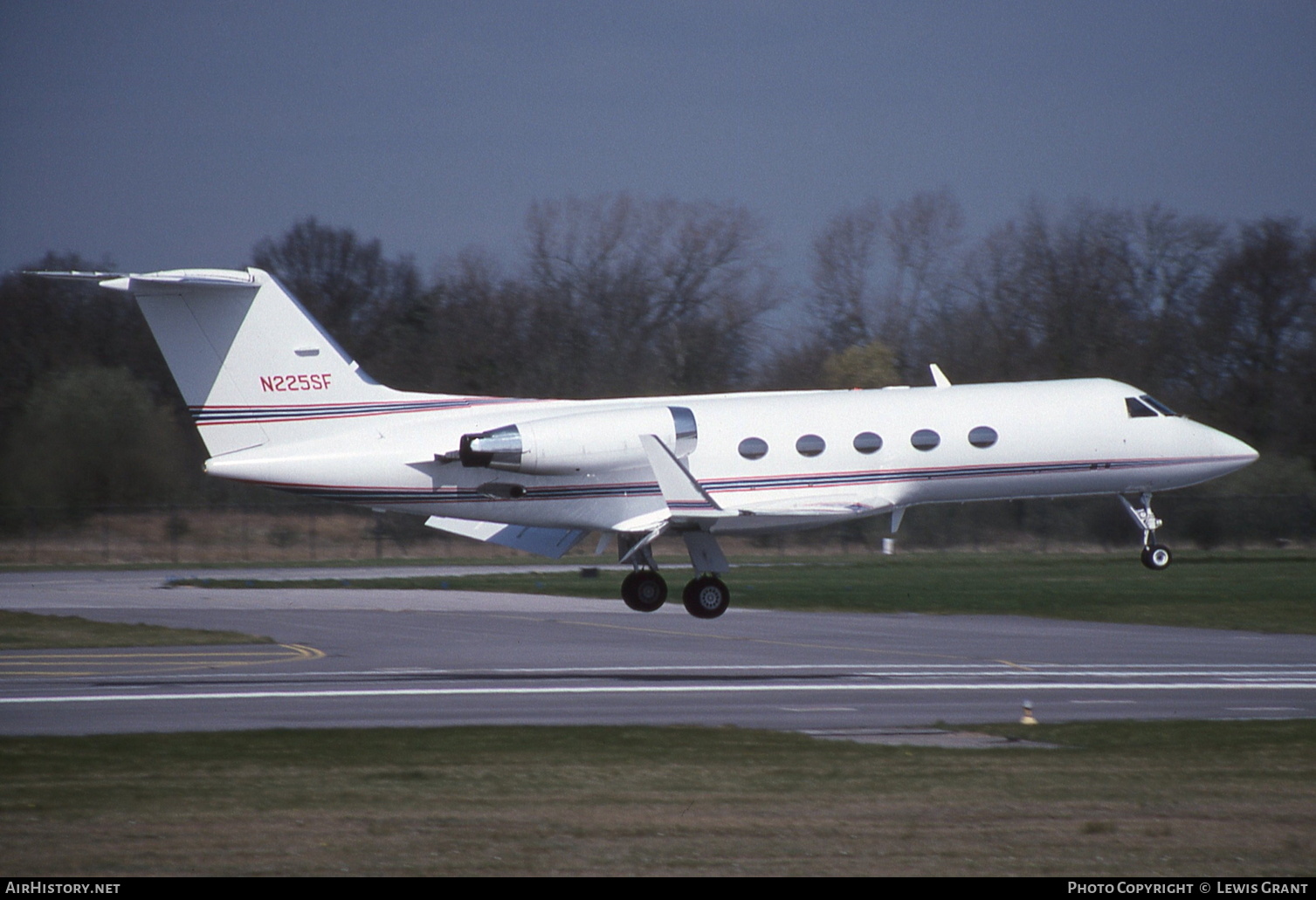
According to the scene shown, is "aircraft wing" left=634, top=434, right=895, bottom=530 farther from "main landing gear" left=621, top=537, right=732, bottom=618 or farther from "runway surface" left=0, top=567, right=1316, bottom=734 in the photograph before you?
"runway surface" left=0, top=567, right=1316, bottom=734

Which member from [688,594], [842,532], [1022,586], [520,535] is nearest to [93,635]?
[520,535]

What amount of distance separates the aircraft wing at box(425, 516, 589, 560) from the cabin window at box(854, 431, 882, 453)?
461cm

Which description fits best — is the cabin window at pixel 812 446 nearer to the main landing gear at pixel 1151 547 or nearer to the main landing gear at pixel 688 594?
the main landing gear at pixel 688 594

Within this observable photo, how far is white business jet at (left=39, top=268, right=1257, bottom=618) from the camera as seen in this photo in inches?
811

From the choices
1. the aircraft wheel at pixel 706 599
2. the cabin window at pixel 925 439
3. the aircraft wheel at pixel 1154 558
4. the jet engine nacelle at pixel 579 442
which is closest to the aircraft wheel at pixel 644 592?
the aircraft wheel at pixel 706 599

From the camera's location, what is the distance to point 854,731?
48.2 feet

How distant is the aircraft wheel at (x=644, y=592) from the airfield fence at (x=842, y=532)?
25.8 metres

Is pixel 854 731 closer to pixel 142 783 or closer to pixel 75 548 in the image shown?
pixel 142 783

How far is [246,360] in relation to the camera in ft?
67.8

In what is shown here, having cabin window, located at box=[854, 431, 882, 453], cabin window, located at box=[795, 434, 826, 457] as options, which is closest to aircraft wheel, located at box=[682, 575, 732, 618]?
cabin window, located at box=[795, 434, 826, 457]

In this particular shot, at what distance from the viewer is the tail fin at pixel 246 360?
20312mm

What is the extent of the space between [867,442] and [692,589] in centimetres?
367

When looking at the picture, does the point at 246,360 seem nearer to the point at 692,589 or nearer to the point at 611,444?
the point at 611,444
